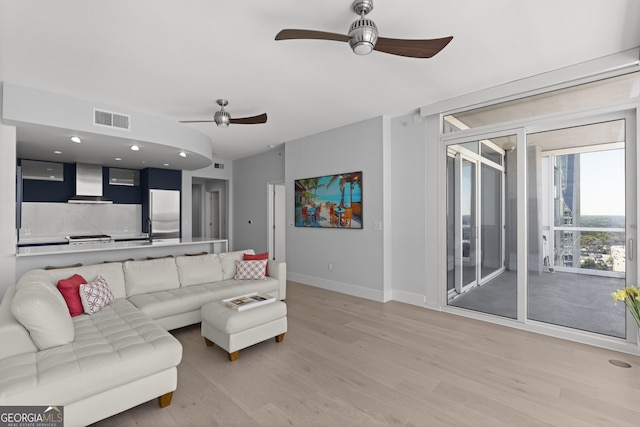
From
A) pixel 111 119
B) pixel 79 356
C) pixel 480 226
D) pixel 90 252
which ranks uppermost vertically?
pixel 111 119

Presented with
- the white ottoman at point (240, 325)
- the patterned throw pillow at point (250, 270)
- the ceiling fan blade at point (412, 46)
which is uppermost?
the ceiling fan blade at point (412, 46)

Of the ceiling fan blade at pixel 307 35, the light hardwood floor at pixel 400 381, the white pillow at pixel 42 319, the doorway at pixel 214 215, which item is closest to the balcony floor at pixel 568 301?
the light hardwood floor at pixel 400 381

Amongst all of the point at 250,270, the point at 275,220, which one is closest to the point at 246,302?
the point at 250,270

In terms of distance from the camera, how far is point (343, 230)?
5098mm

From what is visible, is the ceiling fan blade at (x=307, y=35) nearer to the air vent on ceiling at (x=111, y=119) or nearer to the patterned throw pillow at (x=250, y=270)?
the patterned throw pillow at (x=250, y=270)

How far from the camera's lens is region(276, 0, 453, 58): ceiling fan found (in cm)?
199

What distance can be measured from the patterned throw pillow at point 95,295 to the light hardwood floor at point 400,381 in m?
0.84

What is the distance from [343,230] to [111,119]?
374cm

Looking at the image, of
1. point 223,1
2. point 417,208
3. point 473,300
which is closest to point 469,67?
point 417,208

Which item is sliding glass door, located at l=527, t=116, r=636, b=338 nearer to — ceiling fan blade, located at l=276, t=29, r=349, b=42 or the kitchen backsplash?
ceiling fan blade, located at l=276, t=29, r=349, b=42

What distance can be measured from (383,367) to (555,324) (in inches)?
86.3

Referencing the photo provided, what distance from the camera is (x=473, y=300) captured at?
13.1 ft

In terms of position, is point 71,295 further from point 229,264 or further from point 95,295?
point 229,264

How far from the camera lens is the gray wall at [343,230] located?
4609 millimetres
